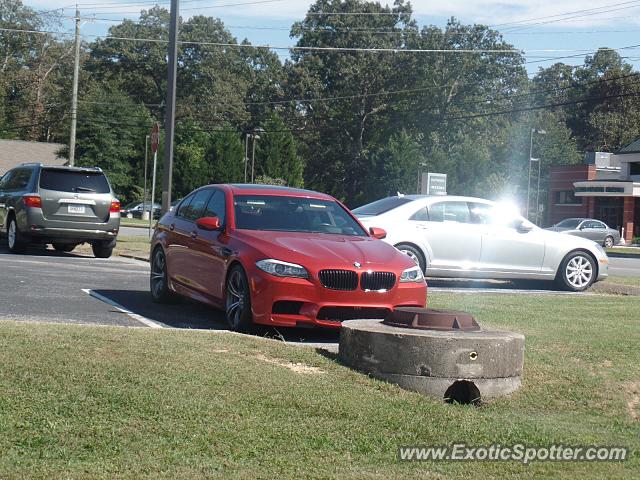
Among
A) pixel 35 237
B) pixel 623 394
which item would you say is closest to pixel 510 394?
pixel 623 394

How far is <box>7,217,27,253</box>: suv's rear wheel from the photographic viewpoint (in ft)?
63.8

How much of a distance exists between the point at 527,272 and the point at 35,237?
9223 millimetres

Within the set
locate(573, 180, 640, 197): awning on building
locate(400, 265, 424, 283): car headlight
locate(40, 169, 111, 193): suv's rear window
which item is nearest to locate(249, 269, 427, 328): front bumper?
locate(400, 265, 424, 283): car headlight

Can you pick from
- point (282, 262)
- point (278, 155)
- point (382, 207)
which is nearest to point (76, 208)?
point (382, 207)

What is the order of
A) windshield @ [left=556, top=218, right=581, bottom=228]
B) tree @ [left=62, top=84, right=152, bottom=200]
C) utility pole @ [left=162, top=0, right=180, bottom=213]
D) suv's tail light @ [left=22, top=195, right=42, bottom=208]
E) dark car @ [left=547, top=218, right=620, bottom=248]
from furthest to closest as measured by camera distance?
tree @ [left=62, top=84, right=152, bottom=200]
windshield @ [left=556, top=218, right=581, bottom=228]
dark car @ [left=547, top=218, right=620, bottom=248]
utility pole @ [left=162, top=0, right=180, bottom=213]
suv's tail light @ [left=22, top=195, right=42, bottom=208]

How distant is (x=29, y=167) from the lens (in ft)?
65.3

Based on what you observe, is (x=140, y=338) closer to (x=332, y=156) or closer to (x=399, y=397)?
(x=399, y=397)

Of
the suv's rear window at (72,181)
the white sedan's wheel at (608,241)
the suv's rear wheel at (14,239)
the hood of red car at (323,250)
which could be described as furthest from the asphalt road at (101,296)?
the white sedan's wheel at (608,241)

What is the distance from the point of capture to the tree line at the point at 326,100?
7906cm

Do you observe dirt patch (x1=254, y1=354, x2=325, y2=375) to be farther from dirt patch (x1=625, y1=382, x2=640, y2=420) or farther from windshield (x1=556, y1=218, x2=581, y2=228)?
windshield (x1=556, y1=218, x2=581, y2=228)

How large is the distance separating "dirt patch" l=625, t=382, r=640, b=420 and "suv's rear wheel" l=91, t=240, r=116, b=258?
13.3m

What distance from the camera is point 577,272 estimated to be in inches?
678

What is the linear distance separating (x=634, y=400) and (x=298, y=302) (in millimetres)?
3199

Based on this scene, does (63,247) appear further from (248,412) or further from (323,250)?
(248,412)
